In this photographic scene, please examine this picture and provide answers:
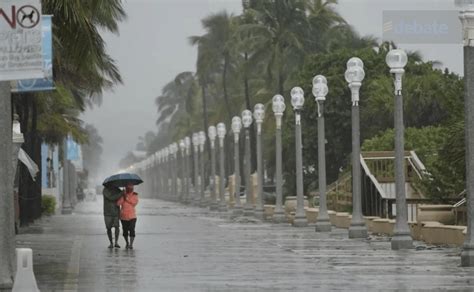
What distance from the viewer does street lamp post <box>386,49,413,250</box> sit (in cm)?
2816

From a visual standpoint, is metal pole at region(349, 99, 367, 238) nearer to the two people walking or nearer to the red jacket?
the two people walking

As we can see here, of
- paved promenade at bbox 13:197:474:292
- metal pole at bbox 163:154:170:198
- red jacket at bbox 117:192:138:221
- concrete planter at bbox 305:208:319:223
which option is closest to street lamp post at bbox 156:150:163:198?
metal pole at bbox 163:154:170:198

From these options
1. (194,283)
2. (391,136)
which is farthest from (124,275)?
(391,136)

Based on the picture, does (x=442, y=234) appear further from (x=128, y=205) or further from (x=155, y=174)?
(x=155, y=174)

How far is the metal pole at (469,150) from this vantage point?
880 inches

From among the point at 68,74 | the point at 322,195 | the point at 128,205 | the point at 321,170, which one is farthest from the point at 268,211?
the point at 128,205

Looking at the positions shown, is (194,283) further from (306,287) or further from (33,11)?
(33,11)

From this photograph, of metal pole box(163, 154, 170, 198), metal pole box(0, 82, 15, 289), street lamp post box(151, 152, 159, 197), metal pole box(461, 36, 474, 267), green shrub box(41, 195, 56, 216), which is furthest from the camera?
street lamp post box(151, 152, 159, 197)

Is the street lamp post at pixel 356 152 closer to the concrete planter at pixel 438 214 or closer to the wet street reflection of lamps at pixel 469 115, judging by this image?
the concrete planter at pixel 438 214

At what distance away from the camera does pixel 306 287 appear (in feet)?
60.9

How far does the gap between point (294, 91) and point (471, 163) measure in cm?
2038

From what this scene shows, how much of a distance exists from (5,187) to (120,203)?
464 inches

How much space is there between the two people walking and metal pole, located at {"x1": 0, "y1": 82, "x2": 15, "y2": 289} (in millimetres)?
10932

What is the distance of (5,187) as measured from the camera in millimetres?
17906
